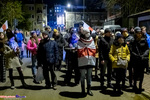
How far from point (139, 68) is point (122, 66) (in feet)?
2.05

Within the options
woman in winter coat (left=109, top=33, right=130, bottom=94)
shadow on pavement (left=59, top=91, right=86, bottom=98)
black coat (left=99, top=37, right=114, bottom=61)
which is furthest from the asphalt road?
black coat (left=99, top=37, right=114, bottom=61)

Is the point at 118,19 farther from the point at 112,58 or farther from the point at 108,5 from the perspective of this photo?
the point at 112,58

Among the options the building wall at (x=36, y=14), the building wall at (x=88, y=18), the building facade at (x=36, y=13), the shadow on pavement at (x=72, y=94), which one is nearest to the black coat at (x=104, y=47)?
the shadow on pavement at (x=72, y=94)

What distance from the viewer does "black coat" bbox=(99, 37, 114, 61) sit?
709 centimetres

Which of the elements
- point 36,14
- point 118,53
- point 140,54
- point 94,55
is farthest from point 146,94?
point 36,14

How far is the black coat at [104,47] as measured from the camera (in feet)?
23.3

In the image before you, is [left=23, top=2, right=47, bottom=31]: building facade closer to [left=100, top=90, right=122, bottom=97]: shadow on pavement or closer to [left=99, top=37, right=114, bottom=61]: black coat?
[left=99, top=37, right=114, bottom=61]: black coat

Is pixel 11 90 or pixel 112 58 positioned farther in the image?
pixel 11 90

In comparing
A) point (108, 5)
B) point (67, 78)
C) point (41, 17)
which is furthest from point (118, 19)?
point (41, 17)

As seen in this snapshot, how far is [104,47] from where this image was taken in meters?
7.14

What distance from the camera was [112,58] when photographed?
6703 millimetres

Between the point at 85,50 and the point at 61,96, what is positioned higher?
the point at 85,50

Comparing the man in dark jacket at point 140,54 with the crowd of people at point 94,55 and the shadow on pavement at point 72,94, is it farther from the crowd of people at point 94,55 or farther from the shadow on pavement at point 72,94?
the shadow on pavement at point 72,94

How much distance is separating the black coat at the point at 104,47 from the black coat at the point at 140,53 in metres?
0.81
